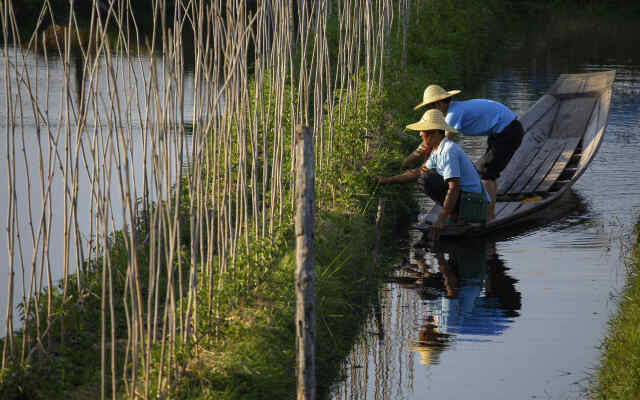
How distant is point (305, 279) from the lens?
9.68 feet

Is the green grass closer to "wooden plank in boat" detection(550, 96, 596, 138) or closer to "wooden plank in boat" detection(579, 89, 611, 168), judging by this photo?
"wooden plank in boat" detection(579, 89, 611, 168)

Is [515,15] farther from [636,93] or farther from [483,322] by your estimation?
[483,322]

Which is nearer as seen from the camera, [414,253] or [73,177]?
[73,177]

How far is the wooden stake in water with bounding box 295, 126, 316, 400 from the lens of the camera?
9.64ft

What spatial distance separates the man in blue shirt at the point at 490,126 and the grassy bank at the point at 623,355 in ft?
5.01

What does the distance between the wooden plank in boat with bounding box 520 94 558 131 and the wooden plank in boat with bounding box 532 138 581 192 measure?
506 mm

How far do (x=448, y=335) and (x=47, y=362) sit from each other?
5.82ft

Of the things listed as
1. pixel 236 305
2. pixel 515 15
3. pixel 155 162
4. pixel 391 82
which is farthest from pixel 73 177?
pixel 515 15

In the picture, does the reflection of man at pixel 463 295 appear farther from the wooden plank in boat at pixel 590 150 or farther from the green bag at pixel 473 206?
the wooden plank in boat at pixel 590 150

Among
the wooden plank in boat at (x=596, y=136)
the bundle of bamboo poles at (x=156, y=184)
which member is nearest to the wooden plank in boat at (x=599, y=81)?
the wooden plank in boat at (x=596, y=136)

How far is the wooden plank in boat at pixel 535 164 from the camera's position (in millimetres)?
6680

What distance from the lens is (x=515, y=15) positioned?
22406mm

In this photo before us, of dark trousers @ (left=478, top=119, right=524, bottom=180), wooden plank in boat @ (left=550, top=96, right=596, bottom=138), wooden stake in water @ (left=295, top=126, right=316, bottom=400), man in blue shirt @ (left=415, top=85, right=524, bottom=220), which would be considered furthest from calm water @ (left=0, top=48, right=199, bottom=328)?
wooden plank in boat @ (left=550, top=96, right=596, bottom=138)

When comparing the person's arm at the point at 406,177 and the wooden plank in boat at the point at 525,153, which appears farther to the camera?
the wooden plank in boat at the point at 525,153
